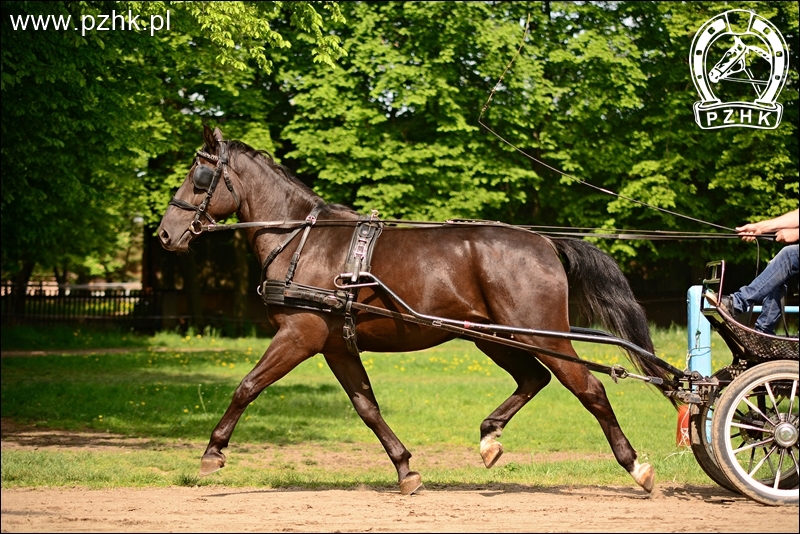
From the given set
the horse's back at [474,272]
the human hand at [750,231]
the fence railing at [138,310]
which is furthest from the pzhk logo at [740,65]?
the fence railing at [138,310]

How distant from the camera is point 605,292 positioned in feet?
24.7

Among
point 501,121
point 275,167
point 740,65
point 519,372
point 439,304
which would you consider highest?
point 740,65

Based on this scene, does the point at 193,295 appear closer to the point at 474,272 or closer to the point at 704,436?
the point at 474,272

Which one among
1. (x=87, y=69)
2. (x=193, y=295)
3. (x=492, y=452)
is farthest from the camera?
(x=193, y=295)

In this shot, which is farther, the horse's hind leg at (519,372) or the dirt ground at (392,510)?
the horse's hind leg at (519,372)

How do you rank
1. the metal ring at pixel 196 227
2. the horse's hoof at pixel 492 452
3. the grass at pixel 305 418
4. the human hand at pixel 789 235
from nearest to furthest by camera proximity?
the human hand at pixel 789 235 → the horse's hoof at pixel 492 452 → the metal ring at pixel 196 227 → the grass at pixel 305 418

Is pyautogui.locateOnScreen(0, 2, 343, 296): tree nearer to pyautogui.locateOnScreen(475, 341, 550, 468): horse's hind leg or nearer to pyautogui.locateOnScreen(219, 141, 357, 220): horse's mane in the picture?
pyautogui.locateOnScreen(219, 141, 357, 220): horse's mane

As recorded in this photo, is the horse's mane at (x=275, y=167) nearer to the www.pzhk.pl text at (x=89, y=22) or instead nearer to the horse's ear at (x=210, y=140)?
the horse's ear at (x=210, y=140)

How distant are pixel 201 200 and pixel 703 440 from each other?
4402 mm

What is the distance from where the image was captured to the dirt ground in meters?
5.66

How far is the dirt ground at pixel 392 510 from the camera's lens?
18.6 ft

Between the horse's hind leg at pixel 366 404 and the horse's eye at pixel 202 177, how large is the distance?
5.68 ft

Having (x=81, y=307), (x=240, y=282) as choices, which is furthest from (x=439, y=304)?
(x=81, y=307)

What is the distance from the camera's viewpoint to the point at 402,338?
7371mm
